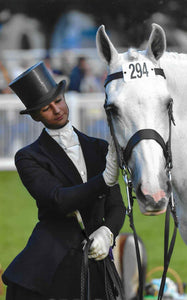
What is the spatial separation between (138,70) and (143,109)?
237 millimetres

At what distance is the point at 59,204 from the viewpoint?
341cm

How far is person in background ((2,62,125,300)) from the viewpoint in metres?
3.41

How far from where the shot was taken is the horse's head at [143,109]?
301 centimetres

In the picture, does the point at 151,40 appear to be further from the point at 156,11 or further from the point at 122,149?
the point at 156,11

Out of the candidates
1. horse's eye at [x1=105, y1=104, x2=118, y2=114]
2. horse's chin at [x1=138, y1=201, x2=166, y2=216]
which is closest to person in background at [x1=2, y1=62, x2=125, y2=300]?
horse's eye at [x1=105, y1=104, x2=118, y2=114]

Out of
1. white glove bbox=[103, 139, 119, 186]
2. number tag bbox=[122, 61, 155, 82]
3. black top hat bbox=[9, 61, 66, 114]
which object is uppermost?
number tag bbox=[122, 61, 155, 82]

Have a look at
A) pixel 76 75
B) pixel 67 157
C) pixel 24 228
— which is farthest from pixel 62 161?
pixel 76 75

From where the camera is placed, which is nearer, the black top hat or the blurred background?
the black top hat

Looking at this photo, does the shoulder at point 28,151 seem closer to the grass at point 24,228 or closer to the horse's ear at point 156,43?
the horse's ear at point 156,43

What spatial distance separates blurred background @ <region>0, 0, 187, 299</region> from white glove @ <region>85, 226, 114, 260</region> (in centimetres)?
292

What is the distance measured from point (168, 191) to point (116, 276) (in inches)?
29.4

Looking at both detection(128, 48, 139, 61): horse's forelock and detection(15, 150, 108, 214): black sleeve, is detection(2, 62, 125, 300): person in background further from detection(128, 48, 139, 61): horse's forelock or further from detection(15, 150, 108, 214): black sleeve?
detection(128, 48, 139, 61): horse's forelock

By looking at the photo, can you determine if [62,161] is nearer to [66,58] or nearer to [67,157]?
[67,157]

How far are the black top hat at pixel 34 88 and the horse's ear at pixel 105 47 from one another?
0.37m
